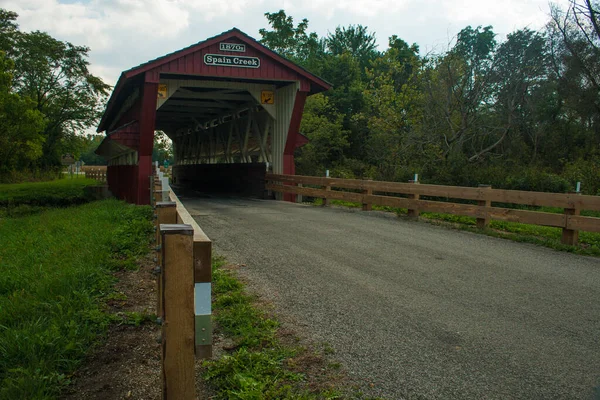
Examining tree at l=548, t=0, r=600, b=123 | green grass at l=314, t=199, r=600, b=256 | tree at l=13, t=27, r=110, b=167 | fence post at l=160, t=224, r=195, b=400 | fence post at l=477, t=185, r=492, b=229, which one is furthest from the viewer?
tree at l=13, t=27, r=110, b=167

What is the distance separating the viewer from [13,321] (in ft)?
13.6

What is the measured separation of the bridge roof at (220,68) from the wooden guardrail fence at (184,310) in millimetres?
11510

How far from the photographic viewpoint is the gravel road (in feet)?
9.94

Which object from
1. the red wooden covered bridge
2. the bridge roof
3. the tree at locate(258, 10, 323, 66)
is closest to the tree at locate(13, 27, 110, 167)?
the tree at locate(258, 10, 323, 66)

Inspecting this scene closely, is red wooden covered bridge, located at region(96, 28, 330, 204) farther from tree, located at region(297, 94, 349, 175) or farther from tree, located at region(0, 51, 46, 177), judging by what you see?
tree, located at region(0, 51, 46, 177)

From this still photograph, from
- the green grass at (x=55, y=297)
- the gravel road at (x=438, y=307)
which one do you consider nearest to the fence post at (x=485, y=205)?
the gravel road at (x=438, y=307)

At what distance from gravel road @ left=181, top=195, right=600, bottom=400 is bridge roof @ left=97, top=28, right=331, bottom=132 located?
639cm

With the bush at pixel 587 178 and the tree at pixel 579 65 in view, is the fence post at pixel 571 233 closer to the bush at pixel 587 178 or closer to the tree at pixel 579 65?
the bush at pixel 587 178

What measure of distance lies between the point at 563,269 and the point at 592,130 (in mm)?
21708

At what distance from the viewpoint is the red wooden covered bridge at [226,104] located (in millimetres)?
13469

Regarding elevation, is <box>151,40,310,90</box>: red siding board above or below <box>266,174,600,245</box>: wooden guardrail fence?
above

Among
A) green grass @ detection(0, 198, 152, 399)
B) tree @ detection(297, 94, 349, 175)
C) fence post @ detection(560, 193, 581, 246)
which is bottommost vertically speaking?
green grass @ detection(0, 198, 152, 399)

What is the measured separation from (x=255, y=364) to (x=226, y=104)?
16.6m

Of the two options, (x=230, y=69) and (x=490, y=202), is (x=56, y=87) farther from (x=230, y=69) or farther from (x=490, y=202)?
(x=490, y=202)
